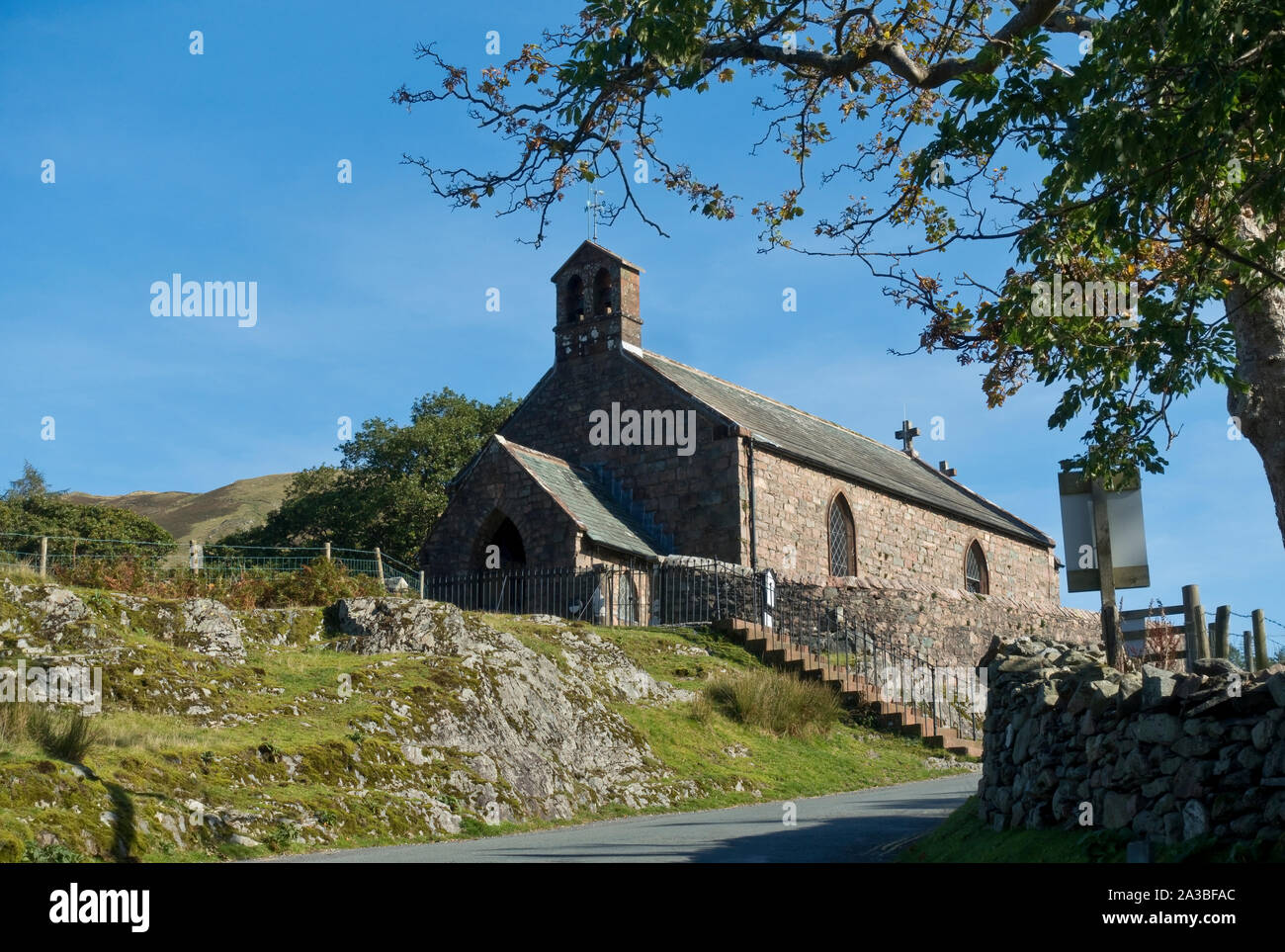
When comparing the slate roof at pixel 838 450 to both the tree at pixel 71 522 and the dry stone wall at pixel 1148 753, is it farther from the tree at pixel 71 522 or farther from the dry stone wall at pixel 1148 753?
the tree at pixel 71 522

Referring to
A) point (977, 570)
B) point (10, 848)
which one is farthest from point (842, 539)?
point (10, 848)

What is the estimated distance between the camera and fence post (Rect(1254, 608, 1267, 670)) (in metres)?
11.9

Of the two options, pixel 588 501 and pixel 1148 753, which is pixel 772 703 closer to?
pixel 588 501

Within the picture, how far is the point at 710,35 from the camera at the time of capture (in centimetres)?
1161

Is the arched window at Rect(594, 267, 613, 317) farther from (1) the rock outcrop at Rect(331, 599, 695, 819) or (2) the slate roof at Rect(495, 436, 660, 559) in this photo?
(1) the rock outcrop at Rect(331, 599, 695, 819)

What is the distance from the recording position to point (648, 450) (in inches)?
1247

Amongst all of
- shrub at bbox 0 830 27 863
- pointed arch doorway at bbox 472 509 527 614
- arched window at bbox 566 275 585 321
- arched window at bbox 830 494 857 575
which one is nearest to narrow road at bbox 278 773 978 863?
shrub at bbox 0 830 27 863

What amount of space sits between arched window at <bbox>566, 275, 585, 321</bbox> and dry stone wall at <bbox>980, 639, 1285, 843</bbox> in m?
24.5

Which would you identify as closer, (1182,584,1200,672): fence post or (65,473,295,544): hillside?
(1182,584,1200,672): fence post

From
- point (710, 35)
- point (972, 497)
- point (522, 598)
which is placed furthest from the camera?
point (972, 497)

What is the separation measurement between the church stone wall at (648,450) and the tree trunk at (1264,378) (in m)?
18.2

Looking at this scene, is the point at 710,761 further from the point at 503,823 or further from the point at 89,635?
the point at 89,635
